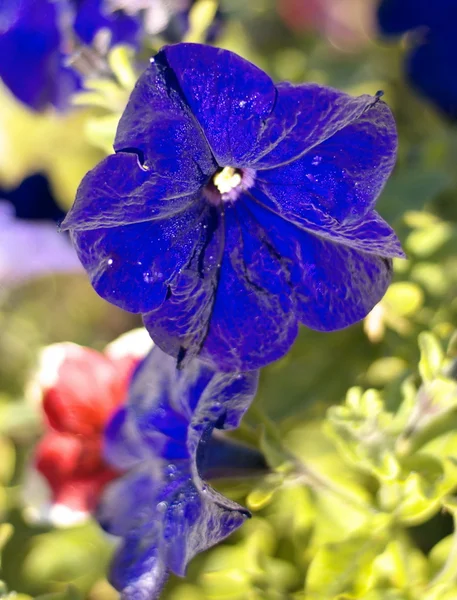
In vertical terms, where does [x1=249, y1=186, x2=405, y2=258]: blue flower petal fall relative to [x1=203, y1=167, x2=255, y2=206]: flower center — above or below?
below

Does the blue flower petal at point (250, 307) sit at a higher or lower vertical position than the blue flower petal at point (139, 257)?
lower

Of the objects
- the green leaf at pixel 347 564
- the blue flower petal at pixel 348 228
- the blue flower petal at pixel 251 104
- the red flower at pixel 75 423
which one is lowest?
the green leaf at pixel 347 564

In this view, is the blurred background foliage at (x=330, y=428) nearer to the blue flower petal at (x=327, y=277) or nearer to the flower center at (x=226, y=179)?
the blue flower petal at (x=327, y=277)

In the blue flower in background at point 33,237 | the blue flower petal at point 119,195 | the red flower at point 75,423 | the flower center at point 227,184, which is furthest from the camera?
the blue flower in background at point 33,237

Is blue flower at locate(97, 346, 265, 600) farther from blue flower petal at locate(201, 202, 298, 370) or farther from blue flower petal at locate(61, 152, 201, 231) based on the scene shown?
blue flower petal at locate(61, 152, 201, 231)

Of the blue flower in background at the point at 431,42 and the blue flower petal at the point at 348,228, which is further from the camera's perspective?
the blue flower in background at the point at 431,42

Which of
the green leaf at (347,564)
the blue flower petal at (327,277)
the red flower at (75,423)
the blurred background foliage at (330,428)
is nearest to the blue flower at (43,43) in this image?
the blurred background foliage at (330,428)

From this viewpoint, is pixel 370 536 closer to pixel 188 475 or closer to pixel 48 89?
pixel 188 475

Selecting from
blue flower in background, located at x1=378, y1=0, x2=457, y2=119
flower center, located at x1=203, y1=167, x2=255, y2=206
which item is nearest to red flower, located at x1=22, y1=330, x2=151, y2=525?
flower center, located at x1=203, y1=167, x2=255, y2=206
